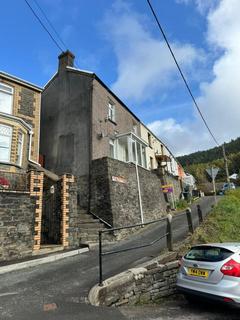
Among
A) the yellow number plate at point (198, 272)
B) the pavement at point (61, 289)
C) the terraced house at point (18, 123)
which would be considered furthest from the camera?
the terraced house at point (18, 123)

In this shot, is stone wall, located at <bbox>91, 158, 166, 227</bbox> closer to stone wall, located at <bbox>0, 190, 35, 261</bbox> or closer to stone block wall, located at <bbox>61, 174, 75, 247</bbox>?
stone block wall, located at <bbox>61, 174, 75, 247</bbox>

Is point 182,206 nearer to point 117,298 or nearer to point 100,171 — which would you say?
point 100,171

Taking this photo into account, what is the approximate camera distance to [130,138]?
19.0 m

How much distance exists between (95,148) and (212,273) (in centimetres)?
1172

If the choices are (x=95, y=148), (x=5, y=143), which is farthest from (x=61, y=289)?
(x=95, y=148)

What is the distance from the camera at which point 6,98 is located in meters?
15.2

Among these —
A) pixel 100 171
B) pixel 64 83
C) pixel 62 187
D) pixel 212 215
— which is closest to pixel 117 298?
pixel 62 187

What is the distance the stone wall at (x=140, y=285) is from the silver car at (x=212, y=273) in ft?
2.87

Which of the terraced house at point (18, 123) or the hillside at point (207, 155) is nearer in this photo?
the terraced house at point (18, 123)

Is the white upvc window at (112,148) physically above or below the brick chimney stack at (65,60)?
below

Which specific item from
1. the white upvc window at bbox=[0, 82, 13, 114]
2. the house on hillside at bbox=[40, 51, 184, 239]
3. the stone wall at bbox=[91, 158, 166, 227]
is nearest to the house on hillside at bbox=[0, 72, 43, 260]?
the white upvc window at bbox=[0, 82, 13, 114]

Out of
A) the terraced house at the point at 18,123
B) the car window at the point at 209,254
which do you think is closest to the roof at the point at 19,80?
the terraced house at the point at 18,123

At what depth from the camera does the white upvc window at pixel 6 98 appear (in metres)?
15.0

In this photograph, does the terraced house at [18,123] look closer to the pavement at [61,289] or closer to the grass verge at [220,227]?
the pavement at [61,289]
